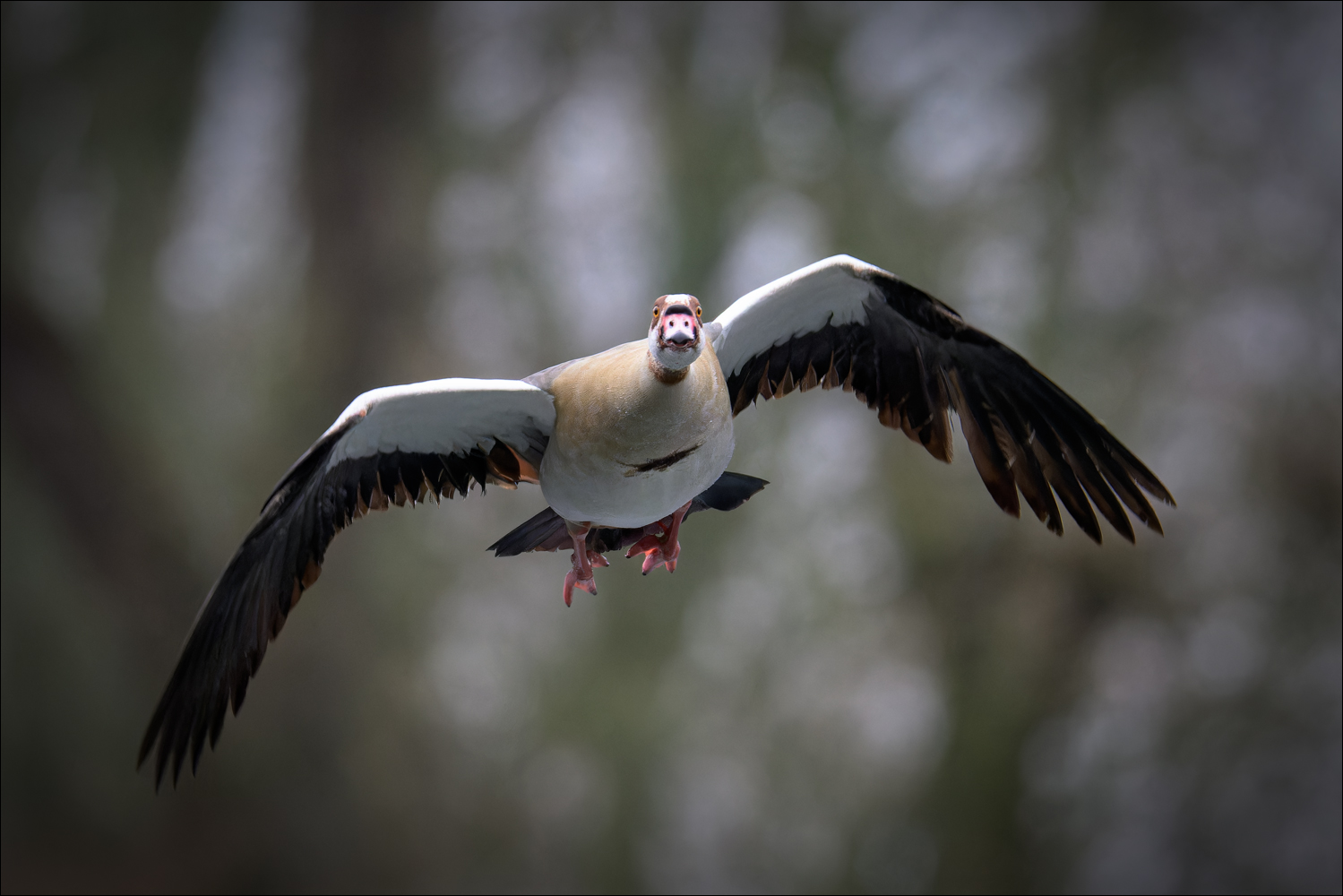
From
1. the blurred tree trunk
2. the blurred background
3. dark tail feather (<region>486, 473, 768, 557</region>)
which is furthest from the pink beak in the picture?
the blurred tree trunk

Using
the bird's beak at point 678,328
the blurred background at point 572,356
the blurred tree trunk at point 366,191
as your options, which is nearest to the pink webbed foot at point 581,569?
the bird's beak at point 678,328

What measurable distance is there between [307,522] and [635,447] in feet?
2.10

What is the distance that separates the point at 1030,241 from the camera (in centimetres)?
344

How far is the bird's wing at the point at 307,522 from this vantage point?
1.45 metres

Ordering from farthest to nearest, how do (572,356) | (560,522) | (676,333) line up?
(572,356) → (560,522) → (676,333)

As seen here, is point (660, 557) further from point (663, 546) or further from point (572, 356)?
point (572, 356)

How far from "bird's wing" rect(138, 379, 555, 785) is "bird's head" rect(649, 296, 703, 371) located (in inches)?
13.4

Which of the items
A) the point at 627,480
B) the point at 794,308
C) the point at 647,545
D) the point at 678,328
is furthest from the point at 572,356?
the point at 678,328

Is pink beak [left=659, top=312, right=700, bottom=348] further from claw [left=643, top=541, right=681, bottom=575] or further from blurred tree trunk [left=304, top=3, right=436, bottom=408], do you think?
blurred tree trunk [left=304, top=3, right=436, bottom=408]

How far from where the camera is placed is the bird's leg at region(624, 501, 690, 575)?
1533 mm

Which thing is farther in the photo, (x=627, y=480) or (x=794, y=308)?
(x=794, y=308)

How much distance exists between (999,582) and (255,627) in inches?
106

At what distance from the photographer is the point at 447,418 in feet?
4.69

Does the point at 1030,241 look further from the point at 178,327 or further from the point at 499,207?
the point at 178,327
